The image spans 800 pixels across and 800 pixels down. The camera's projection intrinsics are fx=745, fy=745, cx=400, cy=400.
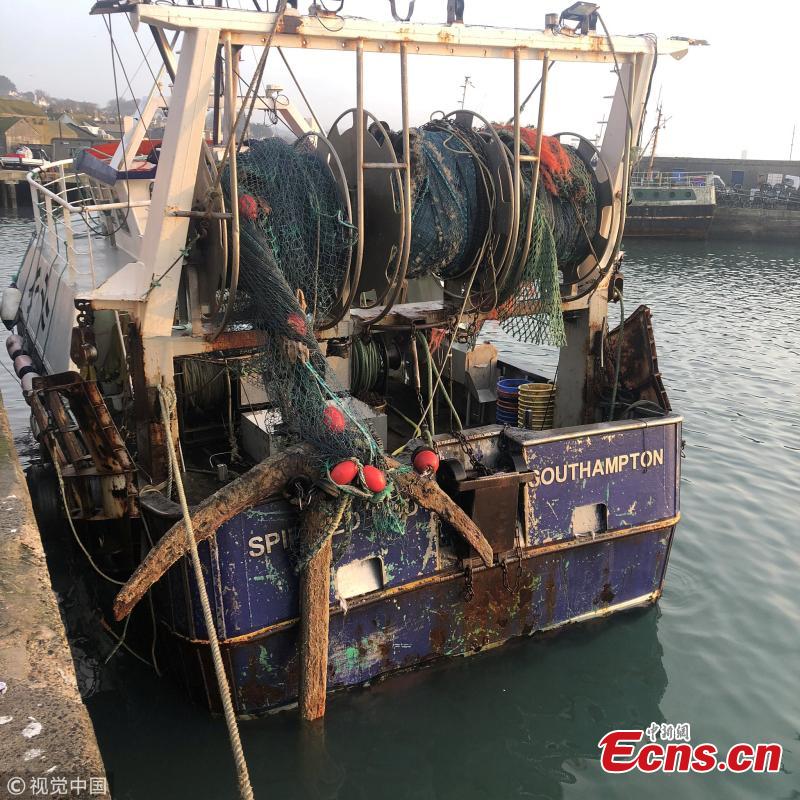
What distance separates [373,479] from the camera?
453 centimetres

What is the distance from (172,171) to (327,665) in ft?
11.5

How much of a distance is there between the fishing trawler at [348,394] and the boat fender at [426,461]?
0.02 meters

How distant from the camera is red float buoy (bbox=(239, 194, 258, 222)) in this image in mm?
4949

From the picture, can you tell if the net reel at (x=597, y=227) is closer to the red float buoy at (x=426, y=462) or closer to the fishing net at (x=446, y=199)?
the fishing net at (x=446, y=199)

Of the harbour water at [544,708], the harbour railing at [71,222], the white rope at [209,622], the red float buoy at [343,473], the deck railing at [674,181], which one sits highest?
the deck railing at [674,181]

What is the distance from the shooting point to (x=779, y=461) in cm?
1013

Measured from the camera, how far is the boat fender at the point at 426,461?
4957 mm

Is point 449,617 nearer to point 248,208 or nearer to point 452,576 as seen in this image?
point 452,576

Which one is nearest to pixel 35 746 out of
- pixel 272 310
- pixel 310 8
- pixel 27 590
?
pixel 27 590

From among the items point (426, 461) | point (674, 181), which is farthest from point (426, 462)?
point (674, 181)

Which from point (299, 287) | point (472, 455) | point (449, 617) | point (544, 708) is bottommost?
point (544, 708)

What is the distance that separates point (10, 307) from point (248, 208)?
9.43 m

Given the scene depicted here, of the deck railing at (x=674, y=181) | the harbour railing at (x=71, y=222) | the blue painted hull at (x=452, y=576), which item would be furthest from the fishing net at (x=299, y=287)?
the deck railing at (x=674, y=181)

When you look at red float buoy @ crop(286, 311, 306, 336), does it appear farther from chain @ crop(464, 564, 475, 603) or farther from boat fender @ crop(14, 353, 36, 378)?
boat fender @ crop(14, 353, 36, 378)
